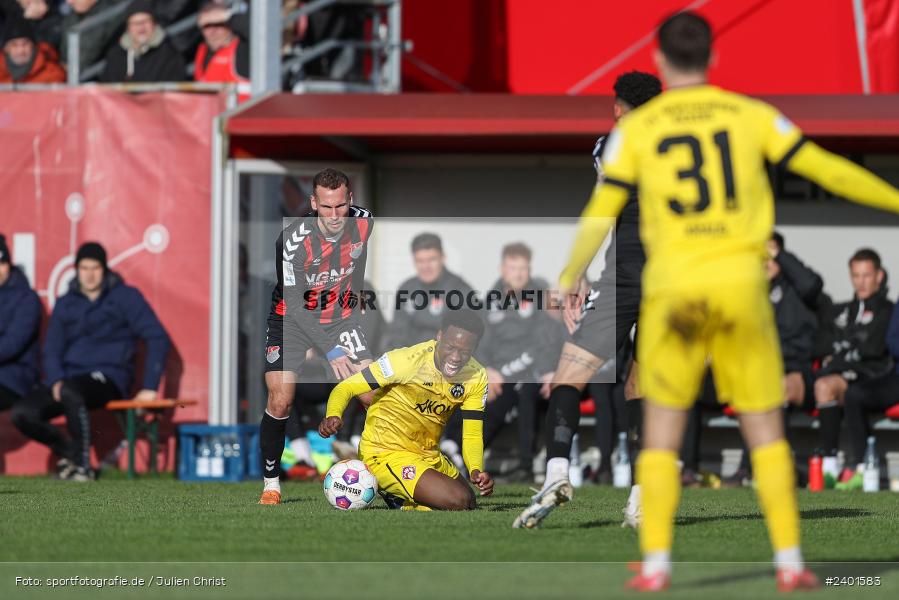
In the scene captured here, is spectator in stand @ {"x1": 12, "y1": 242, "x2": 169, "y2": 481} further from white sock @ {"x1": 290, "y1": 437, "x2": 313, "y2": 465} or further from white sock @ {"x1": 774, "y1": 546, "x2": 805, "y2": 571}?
white sock @ {"x1": 774, "y1": 546, "x2": 805, "y2": 571}

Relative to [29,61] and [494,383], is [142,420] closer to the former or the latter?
[494,383]

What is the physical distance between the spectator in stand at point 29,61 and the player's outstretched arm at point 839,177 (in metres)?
10.3

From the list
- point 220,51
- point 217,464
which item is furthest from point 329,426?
point 220,51

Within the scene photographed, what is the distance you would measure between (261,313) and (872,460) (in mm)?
5432

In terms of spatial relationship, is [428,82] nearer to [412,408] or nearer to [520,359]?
[520,359]

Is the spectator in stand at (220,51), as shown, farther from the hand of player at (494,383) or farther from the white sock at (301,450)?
the hand of player at (494,383)

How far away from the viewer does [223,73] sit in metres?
14.2

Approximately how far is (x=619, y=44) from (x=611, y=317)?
851cm

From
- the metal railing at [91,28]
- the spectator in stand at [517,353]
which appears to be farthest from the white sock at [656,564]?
the metal railing at [91,28]

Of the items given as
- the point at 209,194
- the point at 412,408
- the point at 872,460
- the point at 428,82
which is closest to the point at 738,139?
the point at 412,408

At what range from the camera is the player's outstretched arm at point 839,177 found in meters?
5.39

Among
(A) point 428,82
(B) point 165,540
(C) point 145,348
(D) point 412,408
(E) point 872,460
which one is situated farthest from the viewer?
(A) point 428,82

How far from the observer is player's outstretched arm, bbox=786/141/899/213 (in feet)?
17.7

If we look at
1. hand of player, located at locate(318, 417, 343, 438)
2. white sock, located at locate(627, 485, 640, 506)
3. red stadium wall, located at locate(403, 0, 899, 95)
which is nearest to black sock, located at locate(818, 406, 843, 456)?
red stadium wall, located at locate(403, 0, 899, 95)
